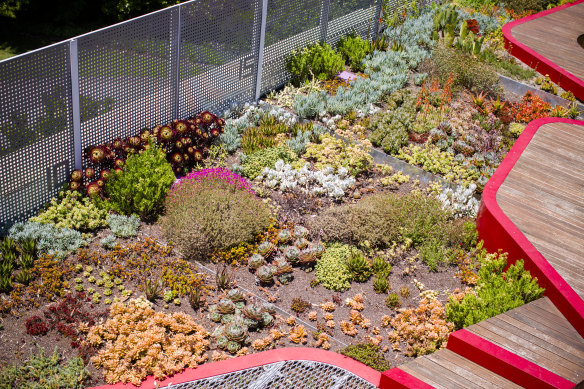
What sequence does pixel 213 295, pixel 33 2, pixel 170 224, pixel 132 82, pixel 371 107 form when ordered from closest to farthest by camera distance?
pixel 213 295 < pixel 170 224 < pixel 132 82 < pixel 371 107 < pixel 33 2

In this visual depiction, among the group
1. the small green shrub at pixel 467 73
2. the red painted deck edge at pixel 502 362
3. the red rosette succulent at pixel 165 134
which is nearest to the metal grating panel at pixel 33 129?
the red rosette succulent at pixel 165 134

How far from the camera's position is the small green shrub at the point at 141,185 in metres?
6.77

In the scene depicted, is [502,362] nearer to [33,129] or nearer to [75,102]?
[75,102]

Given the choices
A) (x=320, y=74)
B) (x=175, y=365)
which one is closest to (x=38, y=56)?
(x=175, y=365)

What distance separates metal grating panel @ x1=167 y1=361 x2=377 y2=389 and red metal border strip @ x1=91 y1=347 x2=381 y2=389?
0.04 m

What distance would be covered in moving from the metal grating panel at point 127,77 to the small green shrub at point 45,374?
293 centimetres

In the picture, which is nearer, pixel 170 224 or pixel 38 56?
pixel 38 56

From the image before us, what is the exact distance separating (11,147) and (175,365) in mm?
3070

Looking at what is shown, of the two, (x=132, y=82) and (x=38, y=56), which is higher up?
(x=38, y=56)

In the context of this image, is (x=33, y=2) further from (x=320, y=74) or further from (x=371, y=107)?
(x=371, y=107)

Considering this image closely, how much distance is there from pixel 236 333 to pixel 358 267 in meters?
1.69

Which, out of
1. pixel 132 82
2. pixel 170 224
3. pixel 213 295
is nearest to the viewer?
pixel 213 295

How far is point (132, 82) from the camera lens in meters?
7.48

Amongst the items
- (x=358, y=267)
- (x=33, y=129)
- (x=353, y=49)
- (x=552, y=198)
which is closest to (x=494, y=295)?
(x=358, y=267)
